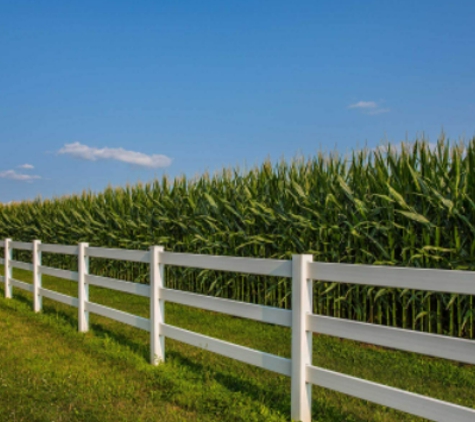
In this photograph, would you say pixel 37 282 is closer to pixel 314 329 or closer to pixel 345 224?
pixel 345 224

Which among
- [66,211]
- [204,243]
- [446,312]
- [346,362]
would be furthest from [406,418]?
[66,211]

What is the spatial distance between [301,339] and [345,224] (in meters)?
4.73

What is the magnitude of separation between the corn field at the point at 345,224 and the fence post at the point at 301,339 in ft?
11.2

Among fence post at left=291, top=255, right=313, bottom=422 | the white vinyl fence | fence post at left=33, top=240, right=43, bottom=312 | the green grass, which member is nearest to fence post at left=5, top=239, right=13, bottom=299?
fence post at left=33, top=240, right=43, bottom=312

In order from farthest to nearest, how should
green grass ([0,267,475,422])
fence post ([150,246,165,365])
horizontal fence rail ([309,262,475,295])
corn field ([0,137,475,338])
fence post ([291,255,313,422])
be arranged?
corn field ([0,137,475,338]) < fence post ([150,246,165,365]) < green grass ([0,267,475,422]) < fence post ([291,255,313,422]) < horizontal fence rail ([309,262,475,295])

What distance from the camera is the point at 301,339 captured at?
426cm

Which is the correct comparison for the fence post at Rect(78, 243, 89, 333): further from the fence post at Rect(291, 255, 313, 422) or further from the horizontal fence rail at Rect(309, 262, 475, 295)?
the horizontal fence rail at Rect(309, 262, 475, 295)

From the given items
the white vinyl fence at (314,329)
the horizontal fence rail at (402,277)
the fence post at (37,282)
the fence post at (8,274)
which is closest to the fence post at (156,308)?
the white vinyl fence at (314,329)

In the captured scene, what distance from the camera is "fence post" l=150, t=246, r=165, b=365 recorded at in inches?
245

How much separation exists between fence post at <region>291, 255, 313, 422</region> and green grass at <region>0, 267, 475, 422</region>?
27 cm

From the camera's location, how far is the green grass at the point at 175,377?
4652 mm

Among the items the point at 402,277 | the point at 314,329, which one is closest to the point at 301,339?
the point at 314,329

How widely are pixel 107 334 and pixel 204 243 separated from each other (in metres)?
4.17

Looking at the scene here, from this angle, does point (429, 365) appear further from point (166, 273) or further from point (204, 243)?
point (166, 273)
